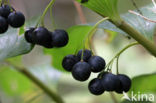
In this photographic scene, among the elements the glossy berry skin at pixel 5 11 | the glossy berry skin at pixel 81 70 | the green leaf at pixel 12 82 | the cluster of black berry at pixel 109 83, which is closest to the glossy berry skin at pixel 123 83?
the cluster of black berry at pixel 109 83

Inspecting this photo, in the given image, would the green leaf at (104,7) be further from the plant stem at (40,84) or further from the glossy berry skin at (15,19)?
the plant stem at (40,84)

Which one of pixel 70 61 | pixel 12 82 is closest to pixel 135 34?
pixel 70 61

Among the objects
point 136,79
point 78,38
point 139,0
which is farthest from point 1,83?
point 139,0

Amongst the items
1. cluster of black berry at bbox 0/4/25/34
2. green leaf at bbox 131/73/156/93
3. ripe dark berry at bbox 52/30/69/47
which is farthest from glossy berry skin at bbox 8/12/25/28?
green leaf at bbox 131/73/156/93

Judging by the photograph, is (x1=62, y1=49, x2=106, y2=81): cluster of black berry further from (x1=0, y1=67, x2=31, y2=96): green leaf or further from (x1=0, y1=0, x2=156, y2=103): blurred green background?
(x1=0, y1=67, x2=31, y2=96): green leaf

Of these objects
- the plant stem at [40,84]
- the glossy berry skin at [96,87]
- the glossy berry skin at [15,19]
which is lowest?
the plant stem at [40,84]

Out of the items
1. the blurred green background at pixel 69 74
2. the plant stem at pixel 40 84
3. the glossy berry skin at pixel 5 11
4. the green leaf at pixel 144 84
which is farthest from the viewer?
the blurred green background at pixel 69 74

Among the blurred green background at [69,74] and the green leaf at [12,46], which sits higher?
the green leaf at [12,46]

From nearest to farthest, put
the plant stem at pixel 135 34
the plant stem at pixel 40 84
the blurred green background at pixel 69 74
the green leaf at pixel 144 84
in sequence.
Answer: the plant stem at pixel 135 34 → the green leaf at pixel 144 84 → the plant stem at pixel 40 84 → the blurred green background at pixel 69 74
